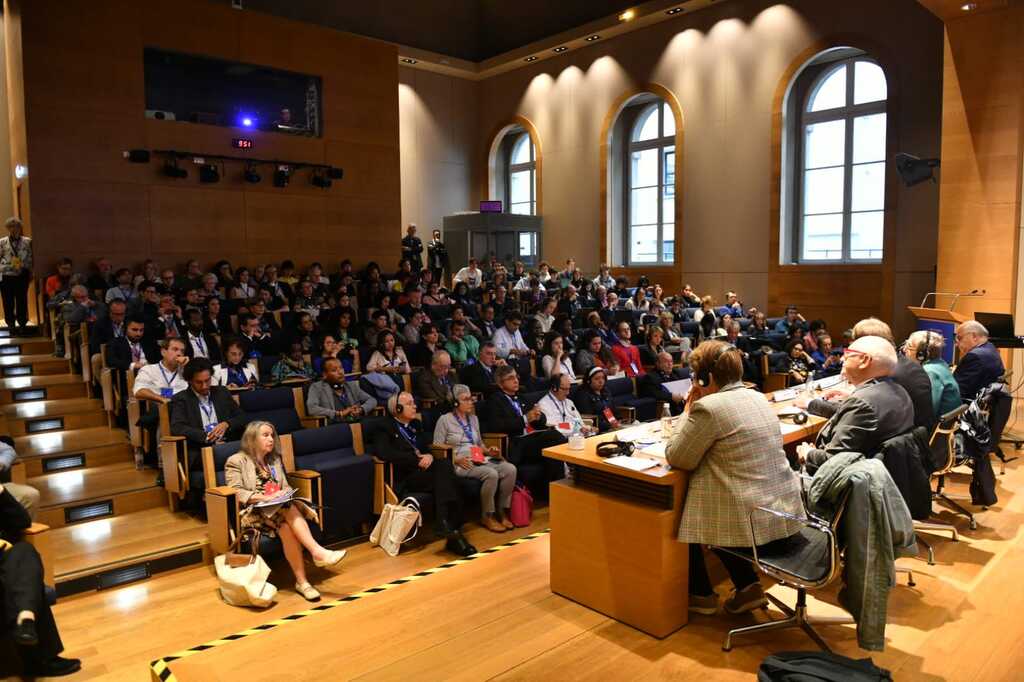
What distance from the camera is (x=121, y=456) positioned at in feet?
17.0

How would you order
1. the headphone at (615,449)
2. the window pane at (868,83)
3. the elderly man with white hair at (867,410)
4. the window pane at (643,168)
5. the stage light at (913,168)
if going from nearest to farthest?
the elderly man with white hair at (867,410) → the headphone at (615,449) → the stage light at (913,168) → the window pane at (868,83) → the window pane at (643,168)

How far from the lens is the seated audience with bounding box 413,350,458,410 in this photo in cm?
574

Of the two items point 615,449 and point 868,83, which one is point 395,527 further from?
point 868,83

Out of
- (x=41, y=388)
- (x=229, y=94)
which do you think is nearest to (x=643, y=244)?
(x=229, y=94)

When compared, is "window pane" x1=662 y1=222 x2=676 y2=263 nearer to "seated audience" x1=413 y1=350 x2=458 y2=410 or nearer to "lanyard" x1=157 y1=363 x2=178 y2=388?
"seated audience" x1=413 y1=350 x2=458 y2=410

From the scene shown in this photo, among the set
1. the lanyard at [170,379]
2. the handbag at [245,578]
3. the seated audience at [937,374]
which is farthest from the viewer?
the lanyard at [170,379]

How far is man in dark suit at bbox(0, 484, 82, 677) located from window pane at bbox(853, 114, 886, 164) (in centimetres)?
1093

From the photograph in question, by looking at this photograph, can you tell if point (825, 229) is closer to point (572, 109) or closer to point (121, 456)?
point (572, 109)

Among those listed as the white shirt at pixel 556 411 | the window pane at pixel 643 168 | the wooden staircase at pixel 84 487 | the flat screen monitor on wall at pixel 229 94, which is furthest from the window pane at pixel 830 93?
the wooden staircase at pixel 84 487

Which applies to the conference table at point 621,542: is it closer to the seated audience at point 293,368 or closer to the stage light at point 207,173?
the seated audience at point 293,368

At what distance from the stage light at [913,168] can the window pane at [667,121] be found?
180 inches

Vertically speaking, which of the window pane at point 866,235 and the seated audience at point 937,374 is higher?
the window pane at point 866,235

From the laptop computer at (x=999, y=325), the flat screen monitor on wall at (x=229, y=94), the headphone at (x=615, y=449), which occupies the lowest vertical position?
the headphone at (x=615, y=449)

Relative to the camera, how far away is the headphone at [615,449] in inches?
122
